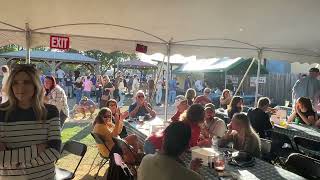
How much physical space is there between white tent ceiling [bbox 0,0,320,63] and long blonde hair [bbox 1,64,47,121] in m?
2.81

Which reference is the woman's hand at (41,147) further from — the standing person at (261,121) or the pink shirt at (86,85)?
the pink shirt at (86,85)

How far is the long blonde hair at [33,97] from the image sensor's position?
7.52ft

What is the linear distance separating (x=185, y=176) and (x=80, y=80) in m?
18.0

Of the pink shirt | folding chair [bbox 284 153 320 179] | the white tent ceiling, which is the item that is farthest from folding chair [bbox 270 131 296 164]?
the pink shirt

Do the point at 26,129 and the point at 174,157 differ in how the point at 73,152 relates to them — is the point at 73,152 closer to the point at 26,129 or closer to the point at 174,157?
the point at 26,129

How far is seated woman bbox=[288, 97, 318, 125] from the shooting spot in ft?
21.7

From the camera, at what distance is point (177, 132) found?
2.43 metres

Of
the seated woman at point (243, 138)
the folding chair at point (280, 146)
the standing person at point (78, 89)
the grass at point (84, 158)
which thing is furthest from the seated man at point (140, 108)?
the standing person at point (78, 89)

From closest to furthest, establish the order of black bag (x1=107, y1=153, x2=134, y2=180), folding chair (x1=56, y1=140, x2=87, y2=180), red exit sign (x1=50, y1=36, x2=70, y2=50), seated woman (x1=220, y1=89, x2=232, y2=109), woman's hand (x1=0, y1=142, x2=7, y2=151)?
woman's hand (x1=0, y1=142, x2=7, y2=151), black bag (x1=107, y1=153, x2=134, y2=180), folding chair (x1=56, y1=140, x2=87, y2=180), red exit sign (x1=50, y1=36, x2=70, y2=50), seated woman (x1=220, y1=89, x2=232, y2=109)

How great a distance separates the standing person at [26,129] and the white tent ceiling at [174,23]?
2.87m

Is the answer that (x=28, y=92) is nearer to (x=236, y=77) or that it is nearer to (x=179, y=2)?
(x=179, y=2)

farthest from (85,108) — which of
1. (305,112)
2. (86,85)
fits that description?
(305,112)

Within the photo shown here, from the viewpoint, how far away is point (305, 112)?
22.2ft

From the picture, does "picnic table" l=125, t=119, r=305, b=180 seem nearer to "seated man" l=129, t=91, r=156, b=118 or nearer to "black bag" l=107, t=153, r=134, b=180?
"black bag" l=107, t=153, r=134, b=180
